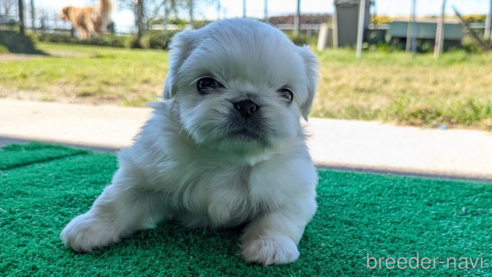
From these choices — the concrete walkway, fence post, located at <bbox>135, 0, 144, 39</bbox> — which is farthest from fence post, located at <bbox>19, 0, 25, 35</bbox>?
the concrete walkway

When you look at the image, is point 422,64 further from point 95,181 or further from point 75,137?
point 95,181

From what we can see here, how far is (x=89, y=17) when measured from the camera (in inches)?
524

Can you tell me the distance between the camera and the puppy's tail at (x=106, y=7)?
41.9ft

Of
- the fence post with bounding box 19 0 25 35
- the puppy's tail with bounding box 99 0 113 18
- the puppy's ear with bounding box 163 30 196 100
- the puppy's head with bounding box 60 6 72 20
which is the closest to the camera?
the puppy's ear with bounding box 163 30 196 100

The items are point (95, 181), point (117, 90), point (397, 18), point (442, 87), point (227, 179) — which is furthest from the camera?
point (397, 18)

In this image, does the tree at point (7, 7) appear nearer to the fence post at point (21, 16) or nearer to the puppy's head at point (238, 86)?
the fence post at point (21, 16)

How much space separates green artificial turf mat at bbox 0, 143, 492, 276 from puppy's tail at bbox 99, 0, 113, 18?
1098cm

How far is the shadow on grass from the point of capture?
32.6 ft

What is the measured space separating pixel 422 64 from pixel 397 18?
203 inches

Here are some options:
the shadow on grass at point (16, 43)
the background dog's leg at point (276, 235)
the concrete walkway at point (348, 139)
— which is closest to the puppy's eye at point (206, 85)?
the background dog's leg at point (276, 235)

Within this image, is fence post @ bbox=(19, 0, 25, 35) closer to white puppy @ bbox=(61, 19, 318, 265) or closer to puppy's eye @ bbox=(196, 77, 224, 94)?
white puppy @ bbox=(61, 19, 318, 265)

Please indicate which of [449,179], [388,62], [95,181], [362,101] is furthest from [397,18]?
[95,181]

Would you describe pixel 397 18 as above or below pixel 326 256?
above

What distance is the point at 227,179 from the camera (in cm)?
184
